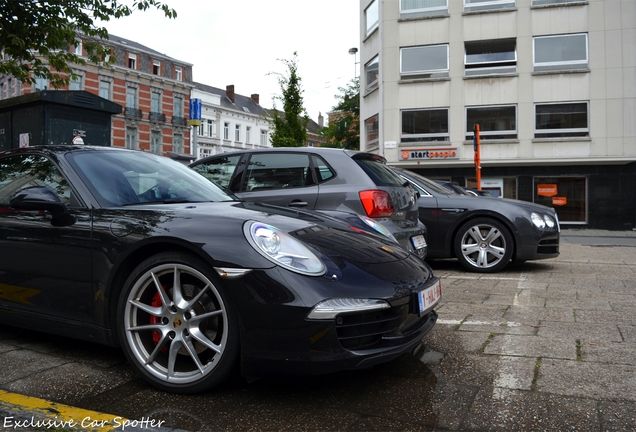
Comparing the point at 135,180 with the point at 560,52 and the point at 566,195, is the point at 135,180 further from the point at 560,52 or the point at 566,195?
the point at 560,52

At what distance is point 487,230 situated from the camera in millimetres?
7312

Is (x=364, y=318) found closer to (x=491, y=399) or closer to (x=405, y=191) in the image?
(x=491, y=399)

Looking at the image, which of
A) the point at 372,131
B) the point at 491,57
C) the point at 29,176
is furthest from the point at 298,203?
the point at 372,131

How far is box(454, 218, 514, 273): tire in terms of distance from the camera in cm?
720

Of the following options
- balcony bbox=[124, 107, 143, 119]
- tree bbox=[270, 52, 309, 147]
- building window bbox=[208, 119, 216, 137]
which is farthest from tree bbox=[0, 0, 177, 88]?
building window bbox=[208, 119, 216, 137]

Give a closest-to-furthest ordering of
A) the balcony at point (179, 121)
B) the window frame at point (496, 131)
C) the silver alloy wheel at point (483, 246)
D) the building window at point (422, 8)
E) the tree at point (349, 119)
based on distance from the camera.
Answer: the silver alloy wheel at point (483, 246) < the window frame at point (496, 131) < the building window at point (422, 8) < the tree at point (349, 119) < the balcony at point (179, 121)

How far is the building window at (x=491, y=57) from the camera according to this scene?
78.9ft

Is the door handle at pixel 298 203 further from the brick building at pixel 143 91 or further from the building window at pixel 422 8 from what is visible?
the brick building at pixel 143 91

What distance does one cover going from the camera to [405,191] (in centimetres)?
582

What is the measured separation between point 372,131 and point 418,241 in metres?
22.0

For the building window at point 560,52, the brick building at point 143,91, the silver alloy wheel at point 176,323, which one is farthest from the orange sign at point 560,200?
the brick building at point 143,91

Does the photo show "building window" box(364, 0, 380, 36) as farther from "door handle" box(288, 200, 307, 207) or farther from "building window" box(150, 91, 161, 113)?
"building window" box(150, 91, 161, 113)

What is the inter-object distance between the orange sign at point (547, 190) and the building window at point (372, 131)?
7410mm

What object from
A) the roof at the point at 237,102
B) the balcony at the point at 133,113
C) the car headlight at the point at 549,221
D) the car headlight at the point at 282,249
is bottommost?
the car headlight at the point at 282,249
